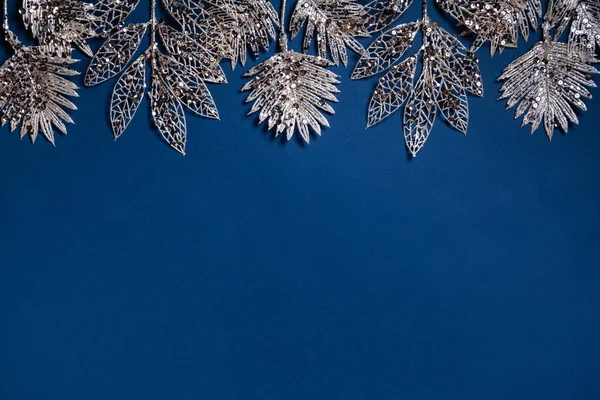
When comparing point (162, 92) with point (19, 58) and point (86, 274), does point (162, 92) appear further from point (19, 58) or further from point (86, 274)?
point (86, 274)

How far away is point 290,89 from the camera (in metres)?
1.41

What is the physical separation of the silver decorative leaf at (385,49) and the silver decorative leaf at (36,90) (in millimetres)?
614

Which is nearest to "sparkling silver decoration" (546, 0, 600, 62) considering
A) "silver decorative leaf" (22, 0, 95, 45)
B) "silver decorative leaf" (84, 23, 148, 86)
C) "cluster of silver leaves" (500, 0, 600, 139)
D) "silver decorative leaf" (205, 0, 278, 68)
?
"cluster of silver leaves" (500, 0, 600, 139)

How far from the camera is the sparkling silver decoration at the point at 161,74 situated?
1.40 m

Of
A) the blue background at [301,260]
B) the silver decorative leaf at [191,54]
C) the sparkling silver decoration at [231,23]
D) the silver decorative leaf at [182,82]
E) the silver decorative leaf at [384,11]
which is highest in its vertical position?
the silver decorative leaf at [384,11]

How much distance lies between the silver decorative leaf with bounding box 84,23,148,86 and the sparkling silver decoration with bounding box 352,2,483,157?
18.5 inches

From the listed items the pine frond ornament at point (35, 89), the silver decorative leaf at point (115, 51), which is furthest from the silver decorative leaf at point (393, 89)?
the pine frond ornament at point (35, 89)

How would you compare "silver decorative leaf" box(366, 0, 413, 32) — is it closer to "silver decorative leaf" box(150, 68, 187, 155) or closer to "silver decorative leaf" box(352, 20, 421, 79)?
"silver decorative leaf" box(352, 20, 421, 79)

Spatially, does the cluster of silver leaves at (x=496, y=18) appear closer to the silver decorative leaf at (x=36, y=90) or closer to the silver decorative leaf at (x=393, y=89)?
the silver decorative leaf at (x=393, y=89)

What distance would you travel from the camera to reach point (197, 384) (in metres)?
1.43

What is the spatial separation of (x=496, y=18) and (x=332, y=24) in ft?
1.16

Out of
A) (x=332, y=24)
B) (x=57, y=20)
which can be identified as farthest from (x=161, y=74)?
(x=332, y=24)

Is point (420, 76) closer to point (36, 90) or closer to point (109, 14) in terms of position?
point (109, 14)

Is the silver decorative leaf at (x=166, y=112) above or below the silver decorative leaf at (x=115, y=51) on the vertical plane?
below
